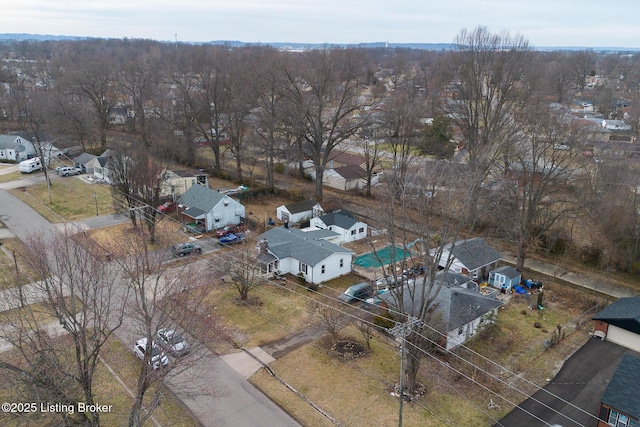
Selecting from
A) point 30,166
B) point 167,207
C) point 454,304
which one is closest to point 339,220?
point 454,304

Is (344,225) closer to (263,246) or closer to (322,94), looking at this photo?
(263,246)

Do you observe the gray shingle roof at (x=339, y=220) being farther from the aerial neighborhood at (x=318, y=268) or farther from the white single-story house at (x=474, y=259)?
the white single-story house at (x=474, y=259)

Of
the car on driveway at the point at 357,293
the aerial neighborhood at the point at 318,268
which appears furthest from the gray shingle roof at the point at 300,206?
the car on driveway at the point at 357,293

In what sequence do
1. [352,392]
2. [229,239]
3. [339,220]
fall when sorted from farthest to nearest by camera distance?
[339,220] < [229,239] < [352,392]

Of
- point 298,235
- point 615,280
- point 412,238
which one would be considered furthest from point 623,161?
point 298,235

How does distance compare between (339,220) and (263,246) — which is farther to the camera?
(339,220)
